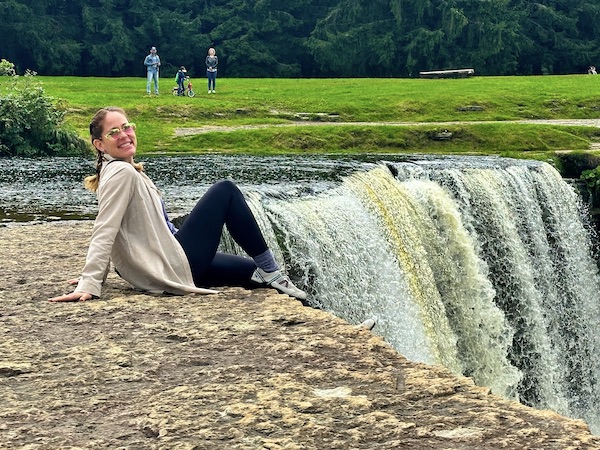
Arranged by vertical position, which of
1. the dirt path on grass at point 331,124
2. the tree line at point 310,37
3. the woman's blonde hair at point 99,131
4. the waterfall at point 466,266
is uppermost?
the tree line at point 310,37

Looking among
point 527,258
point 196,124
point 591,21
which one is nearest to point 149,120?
point 196,124

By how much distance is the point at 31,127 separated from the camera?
17656 millimetres

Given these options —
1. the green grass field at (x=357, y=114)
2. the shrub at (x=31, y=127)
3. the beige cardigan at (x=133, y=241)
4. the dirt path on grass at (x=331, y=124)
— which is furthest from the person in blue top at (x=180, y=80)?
the beige cardigan at (x=133, y=241)

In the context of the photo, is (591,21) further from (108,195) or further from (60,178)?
(108,195)

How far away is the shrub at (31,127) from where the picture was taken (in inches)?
682

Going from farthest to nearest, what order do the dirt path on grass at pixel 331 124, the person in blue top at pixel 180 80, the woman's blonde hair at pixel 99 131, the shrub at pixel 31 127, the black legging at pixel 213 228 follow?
1. the person in blue top at pixel 180 80
2. the dirt path on grass at pixel 331 124
3. the shrub at pixel 31 127
4. the black legging at pixel 213 228
5. the woman's blonde hair at pixel 99 131

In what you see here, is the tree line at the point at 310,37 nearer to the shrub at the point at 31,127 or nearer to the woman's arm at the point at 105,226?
the shrub at the point at 31,127

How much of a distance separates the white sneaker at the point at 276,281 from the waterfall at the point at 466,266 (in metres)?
3.40

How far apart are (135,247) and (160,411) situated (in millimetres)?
2158

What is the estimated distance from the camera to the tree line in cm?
4416

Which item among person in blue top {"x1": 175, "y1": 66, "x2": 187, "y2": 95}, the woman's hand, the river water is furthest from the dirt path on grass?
the woman's hand

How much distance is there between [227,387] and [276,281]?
2274mm

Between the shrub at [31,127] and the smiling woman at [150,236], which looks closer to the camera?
the smiling woman at [150,236]

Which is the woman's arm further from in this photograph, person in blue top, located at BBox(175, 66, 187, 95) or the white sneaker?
person in blue top, located at BBox(175, 66, 187, 95)
